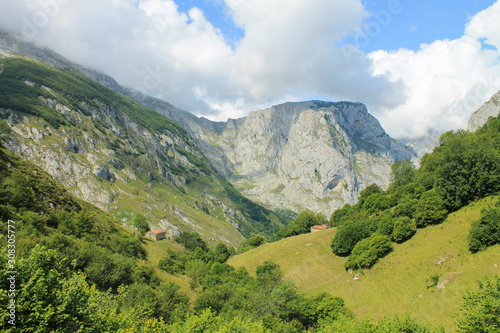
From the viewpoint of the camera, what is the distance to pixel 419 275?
40719 mm

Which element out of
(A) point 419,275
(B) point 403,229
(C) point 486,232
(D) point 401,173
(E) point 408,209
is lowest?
(A) point 419,275

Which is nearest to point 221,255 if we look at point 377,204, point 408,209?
point 377,204

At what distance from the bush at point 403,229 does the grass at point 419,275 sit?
1277mm

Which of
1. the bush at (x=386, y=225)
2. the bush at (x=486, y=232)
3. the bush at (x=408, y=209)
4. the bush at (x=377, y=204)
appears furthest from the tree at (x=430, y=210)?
the bush at (x=377, y=204)

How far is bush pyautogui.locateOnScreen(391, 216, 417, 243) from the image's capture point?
168 feet

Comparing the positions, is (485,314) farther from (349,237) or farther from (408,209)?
(349,237)

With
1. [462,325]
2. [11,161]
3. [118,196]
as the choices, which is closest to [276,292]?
[462,325]

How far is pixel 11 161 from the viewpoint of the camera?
46875 millimetres

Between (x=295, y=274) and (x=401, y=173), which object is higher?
(x=401, y=173)

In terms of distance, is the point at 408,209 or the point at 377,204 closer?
the point at 408,209

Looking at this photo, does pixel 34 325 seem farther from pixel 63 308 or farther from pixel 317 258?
pixel 317 258

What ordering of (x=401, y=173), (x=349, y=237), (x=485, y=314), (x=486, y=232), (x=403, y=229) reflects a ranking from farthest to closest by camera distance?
(x=401, y=173)
(x=349, y=237)
(x=403, y=229)
(x=486, y=232)
(x=485, y=314)

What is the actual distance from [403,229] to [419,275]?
12.4 m

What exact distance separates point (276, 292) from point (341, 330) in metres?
14.1
